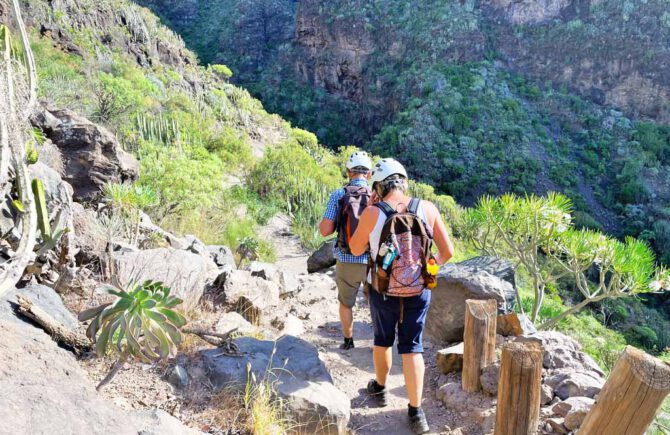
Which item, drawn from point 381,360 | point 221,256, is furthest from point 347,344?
point 221,256

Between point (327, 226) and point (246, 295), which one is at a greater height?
point (327, 226)

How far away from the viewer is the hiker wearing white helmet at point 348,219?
302cm

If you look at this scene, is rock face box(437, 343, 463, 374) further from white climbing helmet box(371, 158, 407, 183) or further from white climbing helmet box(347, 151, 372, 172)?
white climbing helmet box(371, 158, 407, 183)

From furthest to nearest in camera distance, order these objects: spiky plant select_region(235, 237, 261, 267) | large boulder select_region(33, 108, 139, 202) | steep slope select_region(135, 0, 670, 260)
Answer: steep slope select_region(135, 0, 670, 260) < spiky plant select_region(235, 237, 261, 267) < large boulder select_region(33, 108, 139, 202)

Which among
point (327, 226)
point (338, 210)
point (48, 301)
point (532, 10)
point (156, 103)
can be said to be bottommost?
point (48, 301)

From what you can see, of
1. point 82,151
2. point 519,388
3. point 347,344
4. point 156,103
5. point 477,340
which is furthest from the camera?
point 156,103

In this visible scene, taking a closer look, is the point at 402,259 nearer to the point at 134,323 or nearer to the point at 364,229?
the point at 364,229

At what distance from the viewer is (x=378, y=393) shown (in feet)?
9.36

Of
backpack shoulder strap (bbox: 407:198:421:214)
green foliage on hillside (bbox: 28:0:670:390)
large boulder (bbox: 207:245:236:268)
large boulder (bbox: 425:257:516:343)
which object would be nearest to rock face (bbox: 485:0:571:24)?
green foliage on hillside (bbox: 28:0:670:390)

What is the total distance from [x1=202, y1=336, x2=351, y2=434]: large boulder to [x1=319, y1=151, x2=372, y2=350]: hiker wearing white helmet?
0.62 metres

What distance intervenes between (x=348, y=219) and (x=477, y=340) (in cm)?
106

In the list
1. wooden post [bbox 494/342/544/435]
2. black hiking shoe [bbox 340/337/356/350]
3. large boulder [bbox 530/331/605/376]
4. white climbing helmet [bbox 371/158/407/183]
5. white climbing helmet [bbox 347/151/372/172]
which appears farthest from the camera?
black hiking shoe [bbox 340/337/356/350]

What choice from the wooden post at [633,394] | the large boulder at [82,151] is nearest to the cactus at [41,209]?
the large boulder at [82,151]

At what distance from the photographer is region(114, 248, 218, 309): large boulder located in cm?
331
